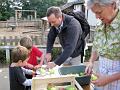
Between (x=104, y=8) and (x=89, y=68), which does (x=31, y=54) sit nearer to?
(x=89, y=68)

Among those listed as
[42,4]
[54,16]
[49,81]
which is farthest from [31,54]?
[42,4]

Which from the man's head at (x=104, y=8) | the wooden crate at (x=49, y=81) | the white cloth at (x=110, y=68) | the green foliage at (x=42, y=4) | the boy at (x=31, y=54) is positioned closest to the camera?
the man's head at (x=104, y=8)

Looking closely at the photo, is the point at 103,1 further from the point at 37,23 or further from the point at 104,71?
the point at 37,23

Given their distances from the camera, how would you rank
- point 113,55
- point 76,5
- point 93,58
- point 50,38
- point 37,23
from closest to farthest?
point 113,55 < point 93,58 < point 50,38 < point 76,5 < point 37,23

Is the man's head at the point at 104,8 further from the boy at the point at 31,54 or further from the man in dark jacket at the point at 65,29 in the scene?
the boy at the point at 31,54

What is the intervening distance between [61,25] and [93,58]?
814 millimetres

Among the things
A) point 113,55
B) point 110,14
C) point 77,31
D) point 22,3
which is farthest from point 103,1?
point 22,3

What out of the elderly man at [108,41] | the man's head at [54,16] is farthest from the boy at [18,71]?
the elderly man at [108,41]

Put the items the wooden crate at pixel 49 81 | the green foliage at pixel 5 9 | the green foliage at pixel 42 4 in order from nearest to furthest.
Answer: the wooden crate at pixel 49 81 → the green foliage at pixel 5 9 → the green foliage at pixel 42 4

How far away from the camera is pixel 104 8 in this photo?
5.86 feet

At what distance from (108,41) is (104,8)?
0.26 m

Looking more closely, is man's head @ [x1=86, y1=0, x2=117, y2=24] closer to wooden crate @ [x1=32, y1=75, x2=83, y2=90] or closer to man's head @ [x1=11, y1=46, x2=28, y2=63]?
wooden crate @ [x1=32, y1=75, x2=83, y2=90]

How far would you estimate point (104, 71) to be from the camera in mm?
2025

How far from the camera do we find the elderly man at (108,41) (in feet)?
5.91
